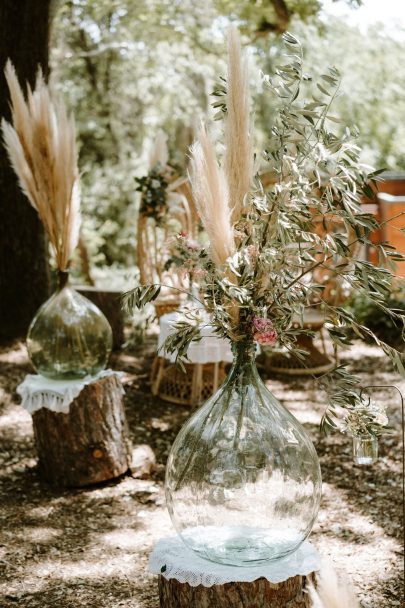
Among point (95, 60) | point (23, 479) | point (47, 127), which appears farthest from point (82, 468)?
point (95, 60)

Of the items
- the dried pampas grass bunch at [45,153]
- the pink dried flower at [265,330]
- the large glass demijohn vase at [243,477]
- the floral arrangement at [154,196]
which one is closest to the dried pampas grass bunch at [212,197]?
the pink dried flower at [265,330]

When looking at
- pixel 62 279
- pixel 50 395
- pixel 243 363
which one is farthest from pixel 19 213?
pixel 243 363

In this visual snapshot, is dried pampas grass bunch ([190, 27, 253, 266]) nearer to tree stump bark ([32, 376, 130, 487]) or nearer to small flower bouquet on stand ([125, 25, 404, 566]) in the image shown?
small flower bouquet on stand ([125, 25, 404, 566])

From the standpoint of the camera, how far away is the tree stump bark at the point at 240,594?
1.72 m

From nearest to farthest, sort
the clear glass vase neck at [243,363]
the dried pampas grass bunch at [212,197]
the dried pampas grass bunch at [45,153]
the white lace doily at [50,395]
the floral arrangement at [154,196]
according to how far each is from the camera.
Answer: the dried pampas grass bunch at [212,197] → the clear glass vase neck at [243,363] → the dried pampas grass bunch at [45,153] → the white lace doily at [50,395] → the floral arrangement at [154,196]

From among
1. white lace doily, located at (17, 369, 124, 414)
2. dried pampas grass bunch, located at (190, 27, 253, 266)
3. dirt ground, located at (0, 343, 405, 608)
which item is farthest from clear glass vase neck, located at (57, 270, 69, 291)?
dried pampas grass bunch, located at (190, 27, 253, 266)

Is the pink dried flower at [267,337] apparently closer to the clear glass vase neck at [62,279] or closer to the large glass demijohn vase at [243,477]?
the large glass demijohn vase at [243,477]

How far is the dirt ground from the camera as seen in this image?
8.44 ft

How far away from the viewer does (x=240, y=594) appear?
1715 mm

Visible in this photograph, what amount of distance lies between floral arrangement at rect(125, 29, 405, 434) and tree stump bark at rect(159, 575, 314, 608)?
41 centimetres

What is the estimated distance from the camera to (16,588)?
8.41 feet

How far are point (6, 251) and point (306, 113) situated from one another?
399cm

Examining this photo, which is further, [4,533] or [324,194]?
[4,533]

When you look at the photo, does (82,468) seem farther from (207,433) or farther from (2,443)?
(207,433)
